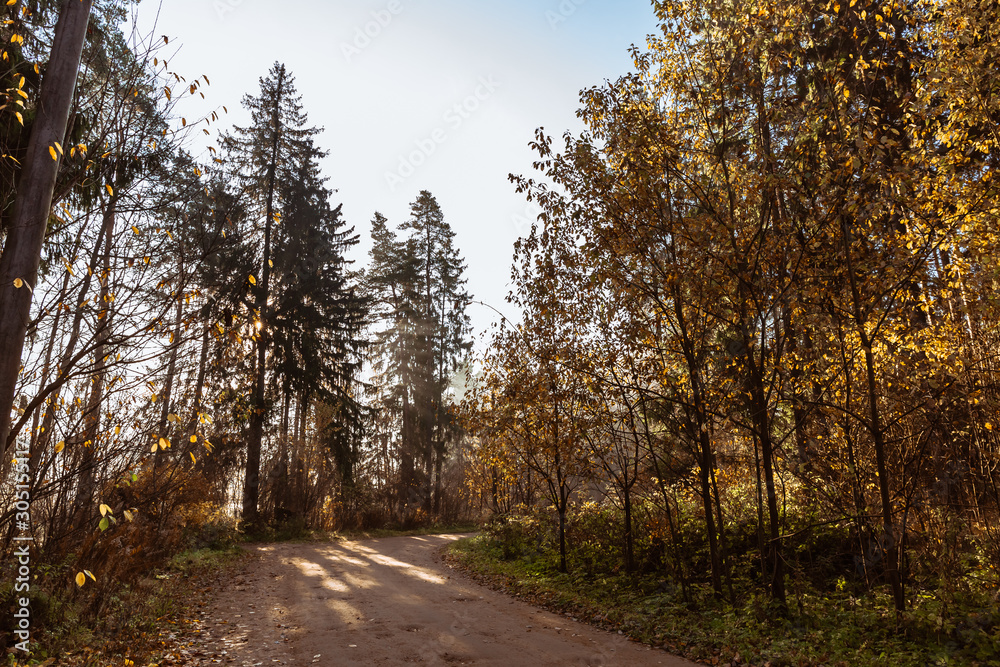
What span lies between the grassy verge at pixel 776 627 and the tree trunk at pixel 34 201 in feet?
24.1

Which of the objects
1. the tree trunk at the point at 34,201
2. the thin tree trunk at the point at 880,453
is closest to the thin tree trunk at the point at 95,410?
the tree trunk at the point at 34,201

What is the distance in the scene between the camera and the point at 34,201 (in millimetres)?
4703

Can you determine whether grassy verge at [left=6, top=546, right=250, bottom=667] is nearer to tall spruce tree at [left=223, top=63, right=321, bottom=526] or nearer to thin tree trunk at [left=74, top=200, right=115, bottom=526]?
thin tree trunk at [left=74, top=200, right=115, bottom=526]

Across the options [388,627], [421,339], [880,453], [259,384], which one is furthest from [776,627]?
[421,339]

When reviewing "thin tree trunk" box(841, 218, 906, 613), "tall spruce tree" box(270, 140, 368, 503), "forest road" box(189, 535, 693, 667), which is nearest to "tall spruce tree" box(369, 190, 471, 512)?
"tall spruce tree" box(270, 140, 368, 503)

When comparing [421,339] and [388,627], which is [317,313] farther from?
[388,627]

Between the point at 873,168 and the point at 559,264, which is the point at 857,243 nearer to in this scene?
the point at 873,168

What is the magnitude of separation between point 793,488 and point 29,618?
10.8 metres

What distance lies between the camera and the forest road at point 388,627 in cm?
615

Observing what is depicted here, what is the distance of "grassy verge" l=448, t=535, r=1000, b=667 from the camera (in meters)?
5.57

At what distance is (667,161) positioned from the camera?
26.2 feet

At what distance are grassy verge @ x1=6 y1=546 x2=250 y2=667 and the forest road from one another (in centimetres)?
44

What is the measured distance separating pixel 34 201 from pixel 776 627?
9.00 m

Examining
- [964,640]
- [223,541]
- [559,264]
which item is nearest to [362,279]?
[223,541]
